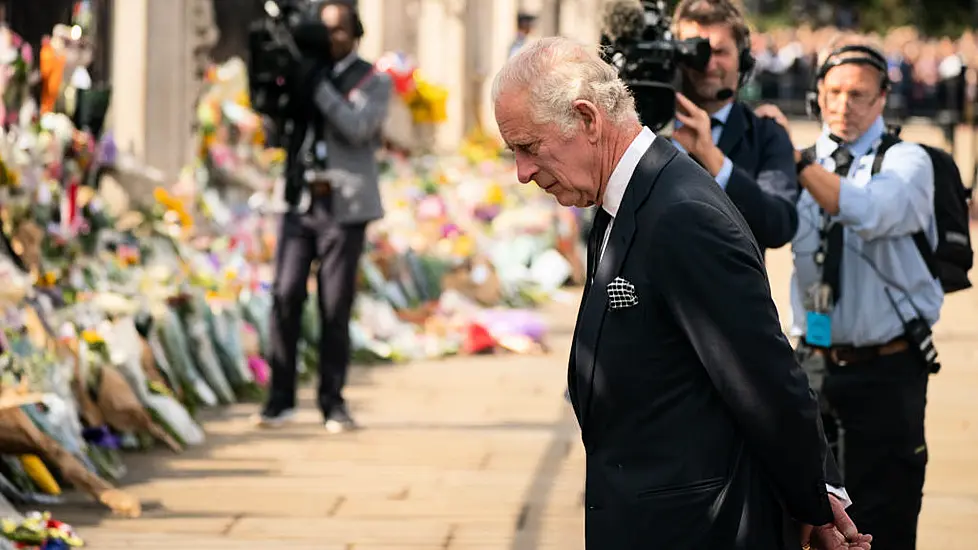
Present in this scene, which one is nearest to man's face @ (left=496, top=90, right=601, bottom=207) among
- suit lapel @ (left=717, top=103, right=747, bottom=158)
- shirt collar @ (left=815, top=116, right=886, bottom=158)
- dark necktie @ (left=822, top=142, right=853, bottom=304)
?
suit lapel @ (left=717, top=103, right=747, bottom=158)

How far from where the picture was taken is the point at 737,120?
4.75m

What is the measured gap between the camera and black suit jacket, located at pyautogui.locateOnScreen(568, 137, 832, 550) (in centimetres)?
297

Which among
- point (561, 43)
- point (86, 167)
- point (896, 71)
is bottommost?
point (896, 71)

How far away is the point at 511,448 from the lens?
309 inches

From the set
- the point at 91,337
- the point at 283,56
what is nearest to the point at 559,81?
the point at 91,337

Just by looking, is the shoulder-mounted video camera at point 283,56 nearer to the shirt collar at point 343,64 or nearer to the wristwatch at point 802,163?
the shirt collar at point 343,64

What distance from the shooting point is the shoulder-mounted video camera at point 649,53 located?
4316mm

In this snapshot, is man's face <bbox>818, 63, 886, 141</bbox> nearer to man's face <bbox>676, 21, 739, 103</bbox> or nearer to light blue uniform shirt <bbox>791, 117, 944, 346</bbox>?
light blue uniform shirt <bbox>791, 117, 944, 346</bbox>

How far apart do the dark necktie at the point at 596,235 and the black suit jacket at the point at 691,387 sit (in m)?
0.10

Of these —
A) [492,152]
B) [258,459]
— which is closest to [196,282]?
[258,459]

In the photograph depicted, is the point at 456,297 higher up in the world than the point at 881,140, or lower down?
lower down

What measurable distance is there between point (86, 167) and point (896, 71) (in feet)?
115

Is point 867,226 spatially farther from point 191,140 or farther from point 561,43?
point 191,140

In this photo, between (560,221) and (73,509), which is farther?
(560,221)
